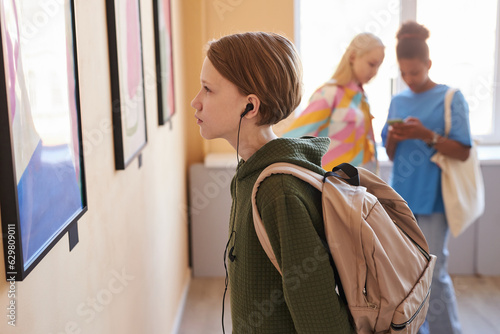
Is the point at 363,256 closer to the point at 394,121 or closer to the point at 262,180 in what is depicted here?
the point at 262,180

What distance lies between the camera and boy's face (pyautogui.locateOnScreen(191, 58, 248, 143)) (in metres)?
1.35

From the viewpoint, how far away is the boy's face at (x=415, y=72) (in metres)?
2.85

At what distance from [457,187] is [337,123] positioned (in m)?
0.64

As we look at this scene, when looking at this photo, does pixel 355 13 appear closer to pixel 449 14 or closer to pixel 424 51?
pixel 449 14

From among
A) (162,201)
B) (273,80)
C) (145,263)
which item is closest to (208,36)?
(162,201)

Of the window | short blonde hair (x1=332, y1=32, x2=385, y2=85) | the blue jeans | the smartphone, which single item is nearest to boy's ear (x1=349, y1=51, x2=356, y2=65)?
short blonde hair (x1=332, y1=32, x2=385, y2=85)

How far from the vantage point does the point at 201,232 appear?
14.0ft

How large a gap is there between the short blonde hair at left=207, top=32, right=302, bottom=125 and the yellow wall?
0.39 m

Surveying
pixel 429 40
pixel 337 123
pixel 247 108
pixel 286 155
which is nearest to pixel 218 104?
pixel 247 108

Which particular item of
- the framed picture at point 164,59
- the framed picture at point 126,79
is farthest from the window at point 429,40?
the framed picture at point 126,79

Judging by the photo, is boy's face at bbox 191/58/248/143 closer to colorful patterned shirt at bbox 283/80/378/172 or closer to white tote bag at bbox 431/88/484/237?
colorful patterned shirt at bbox 283/80/378/172

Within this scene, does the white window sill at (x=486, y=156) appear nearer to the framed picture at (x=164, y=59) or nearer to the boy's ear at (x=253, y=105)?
the framed picture at (x=164, y=59)

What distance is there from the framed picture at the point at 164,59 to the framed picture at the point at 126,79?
0.52 meters

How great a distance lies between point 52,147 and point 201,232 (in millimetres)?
3134
